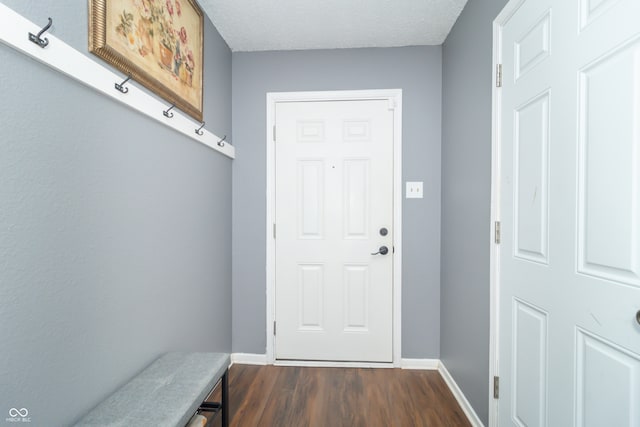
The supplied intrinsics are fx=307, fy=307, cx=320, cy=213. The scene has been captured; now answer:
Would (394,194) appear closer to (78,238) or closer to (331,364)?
(331,364)

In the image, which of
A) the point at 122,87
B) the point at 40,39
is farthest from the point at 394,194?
the point at 40,39

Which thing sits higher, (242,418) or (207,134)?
(207,134)

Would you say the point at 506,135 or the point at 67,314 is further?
the point at 506,135

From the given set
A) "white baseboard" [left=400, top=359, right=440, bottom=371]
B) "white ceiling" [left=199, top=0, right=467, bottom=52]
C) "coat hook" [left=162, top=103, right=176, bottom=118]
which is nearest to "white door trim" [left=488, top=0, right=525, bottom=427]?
"white ceiling" [left=199, top=0, right=467, bottom=52]

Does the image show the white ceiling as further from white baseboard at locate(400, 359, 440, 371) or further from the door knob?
white baseboard at locate(400, 359, 440, 371)

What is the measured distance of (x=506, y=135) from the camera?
1.44m

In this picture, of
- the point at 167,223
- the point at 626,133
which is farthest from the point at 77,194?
the point at 626,133

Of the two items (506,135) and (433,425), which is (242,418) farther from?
(506,135)

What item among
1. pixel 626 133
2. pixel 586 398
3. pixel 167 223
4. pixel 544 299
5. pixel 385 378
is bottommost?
pixel 385 378

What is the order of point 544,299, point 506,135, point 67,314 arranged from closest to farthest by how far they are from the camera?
point 67,314, point 544,299, point 506,135

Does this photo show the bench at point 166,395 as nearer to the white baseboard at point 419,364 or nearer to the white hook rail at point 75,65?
the white hook rail at point 75,65

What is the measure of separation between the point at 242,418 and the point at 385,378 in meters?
1.03

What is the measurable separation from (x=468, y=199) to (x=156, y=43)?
186 cm

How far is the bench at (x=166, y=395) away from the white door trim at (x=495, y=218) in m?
1.32
